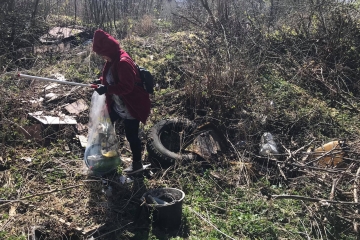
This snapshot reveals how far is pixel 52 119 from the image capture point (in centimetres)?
496

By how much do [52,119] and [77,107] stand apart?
59 centimetres

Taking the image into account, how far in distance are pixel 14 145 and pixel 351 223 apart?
4265 mm

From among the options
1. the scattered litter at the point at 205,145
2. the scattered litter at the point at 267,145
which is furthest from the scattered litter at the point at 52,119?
the scattered litter at the point at 267,145

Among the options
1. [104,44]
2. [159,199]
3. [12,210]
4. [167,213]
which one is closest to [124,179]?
[159,199]

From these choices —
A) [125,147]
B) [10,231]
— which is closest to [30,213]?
[10,231]

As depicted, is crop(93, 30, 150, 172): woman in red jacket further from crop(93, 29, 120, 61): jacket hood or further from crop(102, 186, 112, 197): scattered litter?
crop(102, 186, 112, 197): scattered litter

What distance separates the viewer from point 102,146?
Answer: 4.01 m

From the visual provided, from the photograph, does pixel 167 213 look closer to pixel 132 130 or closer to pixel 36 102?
pixel 132 130

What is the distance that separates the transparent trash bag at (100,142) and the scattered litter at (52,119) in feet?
3.70

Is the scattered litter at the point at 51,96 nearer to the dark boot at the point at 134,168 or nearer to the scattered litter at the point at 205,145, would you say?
the dark boot at the point at 134,168

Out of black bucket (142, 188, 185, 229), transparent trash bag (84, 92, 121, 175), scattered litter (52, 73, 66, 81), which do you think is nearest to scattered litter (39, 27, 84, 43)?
scattered litter (52, 73, 66, 81)

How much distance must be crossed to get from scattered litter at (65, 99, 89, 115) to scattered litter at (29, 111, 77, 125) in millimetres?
225

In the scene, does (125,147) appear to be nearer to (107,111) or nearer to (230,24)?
(107,111)

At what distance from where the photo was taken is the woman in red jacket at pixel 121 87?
3646 millimetres
